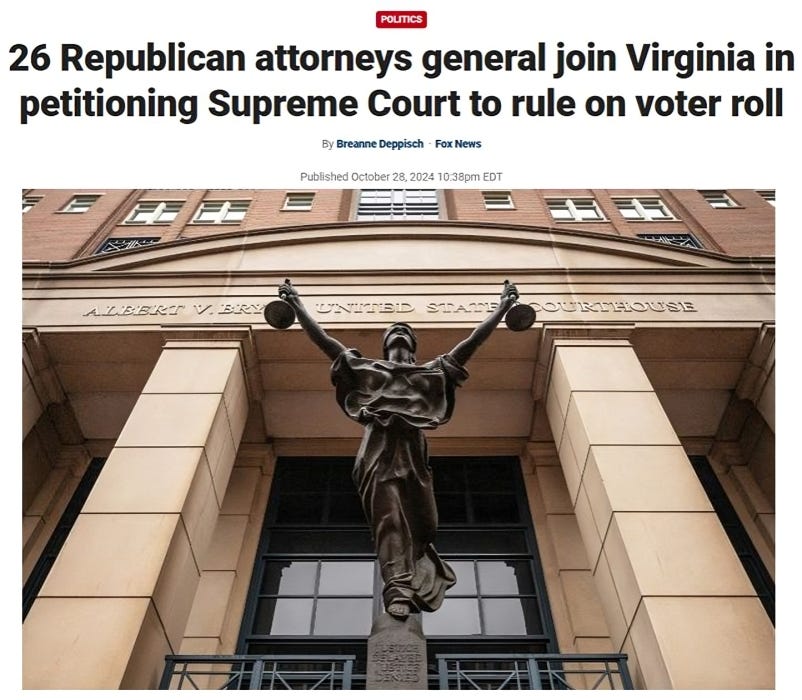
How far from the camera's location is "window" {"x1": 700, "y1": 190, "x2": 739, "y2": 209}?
2016 cm

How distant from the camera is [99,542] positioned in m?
7.98

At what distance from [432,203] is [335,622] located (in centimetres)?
1368

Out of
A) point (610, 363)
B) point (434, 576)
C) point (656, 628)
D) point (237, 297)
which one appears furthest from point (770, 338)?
point (237, 297)

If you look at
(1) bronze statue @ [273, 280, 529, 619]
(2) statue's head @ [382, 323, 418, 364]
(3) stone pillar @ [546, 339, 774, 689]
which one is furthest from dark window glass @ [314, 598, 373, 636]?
(2) statue's head @ [382, 323, 418, 364]

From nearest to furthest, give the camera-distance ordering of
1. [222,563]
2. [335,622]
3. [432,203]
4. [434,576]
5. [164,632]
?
[434,576], [164,632], [335,622], [222,563], [432,203]

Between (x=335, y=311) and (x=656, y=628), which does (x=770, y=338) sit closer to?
(x=656, y=628)

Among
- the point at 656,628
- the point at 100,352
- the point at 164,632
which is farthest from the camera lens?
the point at 100,352

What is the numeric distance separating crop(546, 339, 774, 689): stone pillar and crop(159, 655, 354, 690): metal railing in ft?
10.6

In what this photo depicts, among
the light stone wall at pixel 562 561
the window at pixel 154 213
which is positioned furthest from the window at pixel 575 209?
the window at pixel 154 213

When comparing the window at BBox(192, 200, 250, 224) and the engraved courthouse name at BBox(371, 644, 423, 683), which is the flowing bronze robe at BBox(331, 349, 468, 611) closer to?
the engraved courthouse name at BBox(371, 644, 423, 683)

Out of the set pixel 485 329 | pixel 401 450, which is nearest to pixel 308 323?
pixel 401 450

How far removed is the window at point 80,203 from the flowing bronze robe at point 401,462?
657 inches
